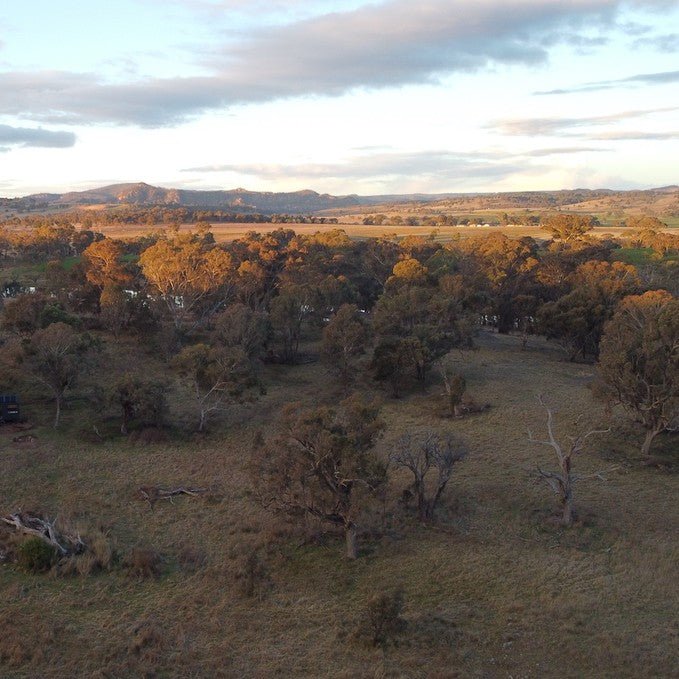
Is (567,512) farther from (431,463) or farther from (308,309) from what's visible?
(308,309)

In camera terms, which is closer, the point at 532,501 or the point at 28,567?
the point at 28,567

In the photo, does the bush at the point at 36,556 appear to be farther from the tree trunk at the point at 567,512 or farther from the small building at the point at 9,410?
the tree trunk at the point at 567,512

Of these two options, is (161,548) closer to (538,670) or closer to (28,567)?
(28,567)

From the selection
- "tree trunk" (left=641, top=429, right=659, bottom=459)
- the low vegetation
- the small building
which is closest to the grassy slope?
the low vegetation

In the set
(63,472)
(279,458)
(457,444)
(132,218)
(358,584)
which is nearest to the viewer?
(358,584)

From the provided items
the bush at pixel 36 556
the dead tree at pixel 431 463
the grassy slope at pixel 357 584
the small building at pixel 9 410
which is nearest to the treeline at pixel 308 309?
the small building at pixel 9 410

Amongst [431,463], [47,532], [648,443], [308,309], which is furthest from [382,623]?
[308,309]

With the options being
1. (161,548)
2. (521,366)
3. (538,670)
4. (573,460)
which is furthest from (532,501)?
(521,366)
